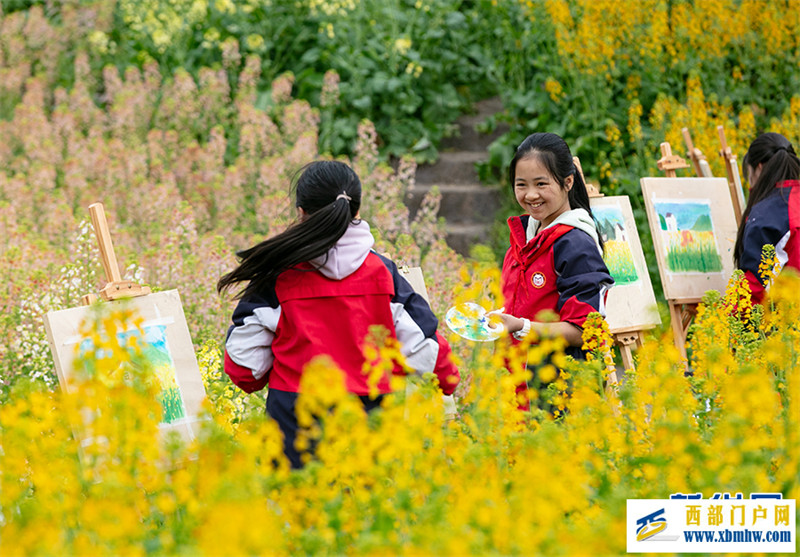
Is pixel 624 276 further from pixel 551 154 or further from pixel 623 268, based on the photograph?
pixel 551 154

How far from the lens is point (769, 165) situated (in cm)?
397

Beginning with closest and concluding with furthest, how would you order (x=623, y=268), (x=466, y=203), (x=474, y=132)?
(x=623, y=268) → (x=466, y=203) → (x=474, y=132)

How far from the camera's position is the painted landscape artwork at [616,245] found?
13.3ft

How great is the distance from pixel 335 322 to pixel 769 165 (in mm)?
2511

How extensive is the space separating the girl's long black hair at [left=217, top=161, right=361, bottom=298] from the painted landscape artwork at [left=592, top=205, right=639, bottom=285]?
6.13ft

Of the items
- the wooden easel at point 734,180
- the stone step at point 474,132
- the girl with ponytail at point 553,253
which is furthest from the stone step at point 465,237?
the girl with ponytail at point 553,253

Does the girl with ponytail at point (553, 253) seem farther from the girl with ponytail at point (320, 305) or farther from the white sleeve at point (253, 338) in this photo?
the white sleeve at point (253, 338)

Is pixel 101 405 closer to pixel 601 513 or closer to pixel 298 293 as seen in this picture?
pixel 298 293

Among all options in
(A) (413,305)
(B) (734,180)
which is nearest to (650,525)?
(A) (413,305)

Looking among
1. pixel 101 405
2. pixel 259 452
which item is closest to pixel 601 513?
pixel 259 452

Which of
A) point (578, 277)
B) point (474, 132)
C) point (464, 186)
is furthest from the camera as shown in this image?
point (474, 132)

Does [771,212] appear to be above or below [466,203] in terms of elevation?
below

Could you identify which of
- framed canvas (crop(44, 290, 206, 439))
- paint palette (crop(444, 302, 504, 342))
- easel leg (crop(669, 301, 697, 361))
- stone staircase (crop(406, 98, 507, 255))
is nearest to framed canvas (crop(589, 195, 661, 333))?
easel leg (crop(669, 301, 697, 361))

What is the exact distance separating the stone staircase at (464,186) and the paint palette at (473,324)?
413 cm
